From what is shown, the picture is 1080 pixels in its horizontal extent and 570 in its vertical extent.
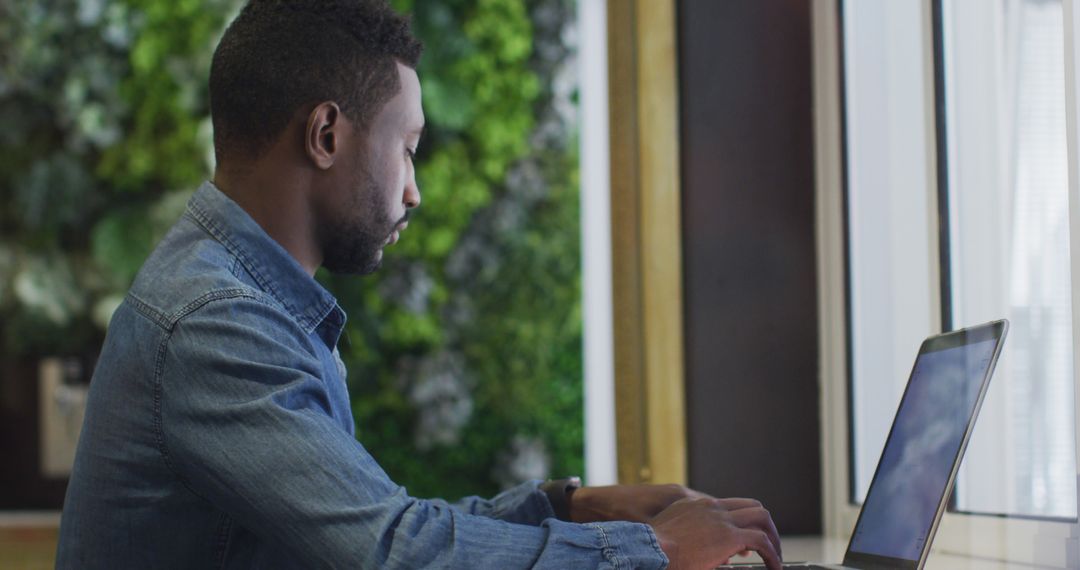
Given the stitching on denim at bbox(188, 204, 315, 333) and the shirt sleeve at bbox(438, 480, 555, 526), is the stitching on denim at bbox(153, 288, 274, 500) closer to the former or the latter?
the stitching on denim at bbox(188, 204, 315, 333)

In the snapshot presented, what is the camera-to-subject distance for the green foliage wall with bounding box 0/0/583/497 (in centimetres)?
432

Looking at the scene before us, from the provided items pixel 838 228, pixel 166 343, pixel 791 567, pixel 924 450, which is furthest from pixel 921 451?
pixel 838 228

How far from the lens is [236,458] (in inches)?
38.6

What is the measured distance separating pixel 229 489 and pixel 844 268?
1239mm

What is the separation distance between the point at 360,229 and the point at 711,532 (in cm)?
47

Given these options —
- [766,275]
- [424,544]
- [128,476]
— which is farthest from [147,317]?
[766,275]

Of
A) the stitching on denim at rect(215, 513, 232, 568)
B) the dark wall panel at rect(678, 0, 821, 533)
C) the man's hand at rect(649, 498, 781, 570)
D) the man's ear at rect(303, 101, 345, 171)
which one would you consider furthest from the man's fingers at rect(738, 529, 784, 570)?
the dark wall panel at rect(678, 0, 821, 533)

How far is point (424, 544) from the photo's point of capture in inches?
37.6

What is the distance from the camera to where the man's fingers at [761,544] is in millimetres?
1067

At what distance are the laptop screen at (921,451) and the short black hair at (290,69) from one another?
61 cm

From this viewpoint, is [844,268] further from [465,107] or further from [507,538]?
[465,107]

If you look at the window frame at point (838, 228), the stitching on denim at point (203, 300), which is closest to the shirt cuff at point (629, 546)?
the stitching on denim at point (203, 300)

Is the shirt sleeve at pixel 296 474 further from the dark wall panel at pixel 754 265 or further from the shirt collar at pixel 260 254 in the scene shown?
the dark wall panel at pixel 754 265

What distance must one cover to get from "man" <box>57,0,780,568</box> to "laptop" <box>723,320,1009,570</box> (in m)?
0.15
